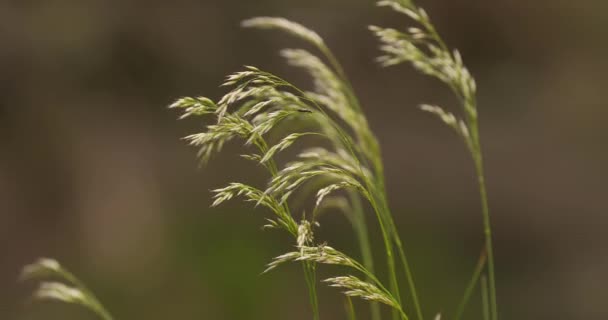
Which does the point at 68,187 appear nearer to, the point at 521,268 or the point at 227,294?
the point at 227,294

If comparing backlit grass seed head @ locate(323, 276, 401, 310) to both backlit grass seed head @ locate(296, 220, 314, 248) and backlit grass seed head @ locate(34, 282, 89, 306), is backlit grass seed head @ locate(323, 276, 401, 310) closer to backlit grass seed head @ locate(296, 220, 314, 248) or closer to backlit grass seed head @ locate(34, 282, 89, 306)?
backlit grass seed head @ locate(296, 220, 314, 248)

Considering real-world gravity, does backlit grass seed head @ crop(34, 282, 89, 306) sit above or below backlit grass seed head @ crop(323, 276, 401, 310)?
below

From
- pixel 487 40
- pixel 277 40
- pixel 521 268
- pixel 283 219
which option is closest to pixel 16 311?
pixel 277 40

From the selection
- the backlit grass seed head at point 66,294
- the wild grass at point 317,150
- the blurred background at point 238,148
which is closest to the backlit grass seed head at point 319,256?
the wild grass at point 317,150

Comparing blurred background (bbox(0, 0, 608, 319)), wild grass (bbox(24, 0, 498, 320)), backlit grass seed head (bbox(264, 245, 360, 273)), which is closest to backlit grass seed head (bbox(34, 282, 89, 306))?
wild grass (bbox(24, 0, 498, 320))

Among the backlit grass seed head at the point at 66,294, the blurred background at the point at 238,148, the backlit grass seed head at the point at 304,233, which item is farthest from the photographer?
the blurred background at the point at 238,148

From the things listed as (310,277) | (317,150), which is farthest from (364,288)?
(317,150)

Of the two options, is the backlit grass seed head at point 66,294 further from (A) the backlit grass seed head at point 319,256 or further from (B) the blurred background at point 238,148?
(B) the blurred background at point 238,148

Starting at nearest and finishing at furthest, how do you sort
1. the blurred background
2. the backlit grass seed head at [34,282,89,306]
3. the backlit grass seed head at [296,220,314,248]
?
the backlit grass seed head at [296,220,314,248]
the backlit grass seed head at [34,282,89,306]
the blurred background
